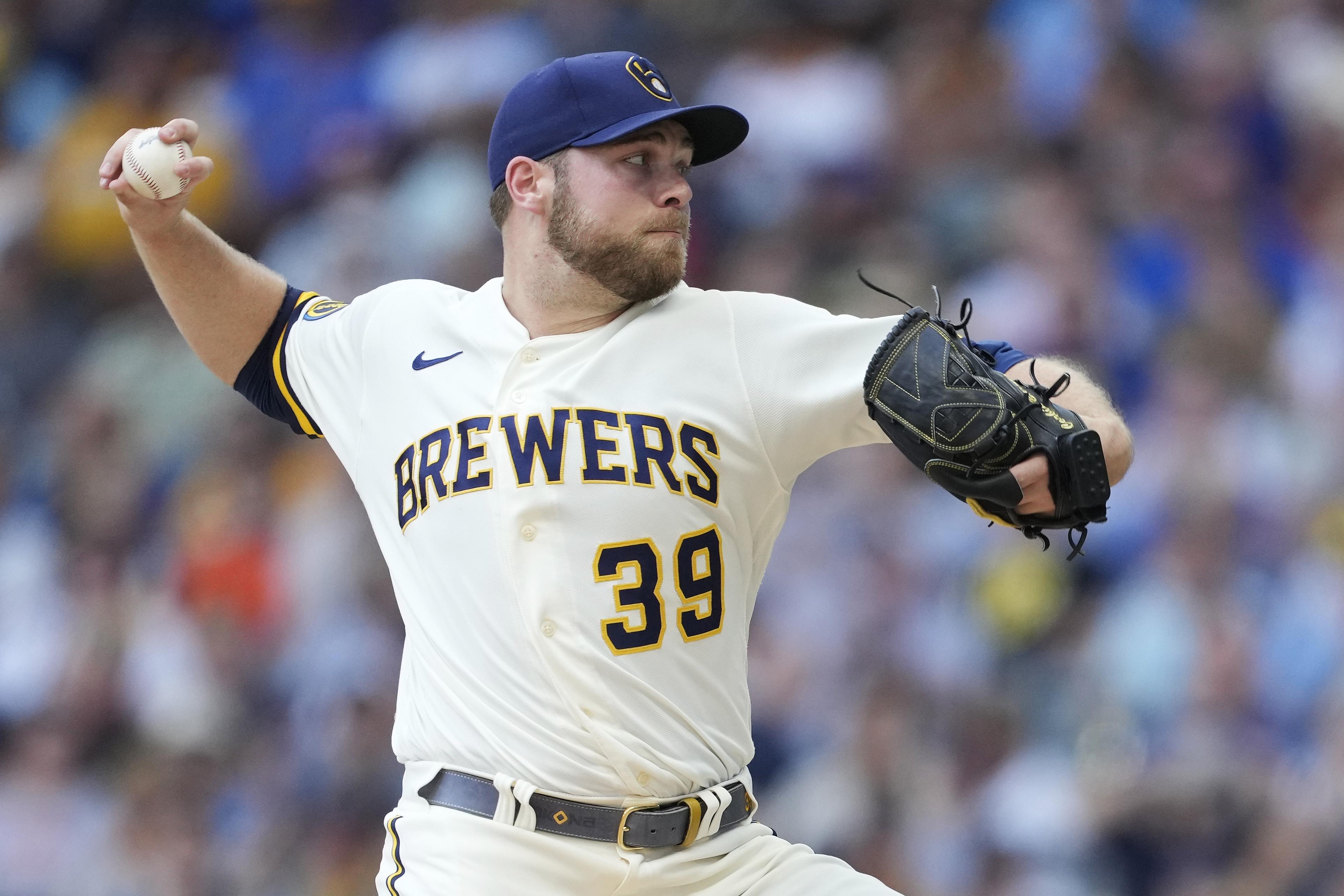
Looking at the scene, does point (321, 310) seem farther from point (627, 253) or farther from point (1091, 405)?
point (1091, 405)

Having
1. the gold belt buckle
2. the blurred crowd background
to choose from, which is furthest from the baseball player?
the blurred crowd background

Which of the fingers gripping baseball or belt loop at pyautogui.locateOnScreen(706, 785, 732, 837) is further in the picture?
the fingers gripping baseball

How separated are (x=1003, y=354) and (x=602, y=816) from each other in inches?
49.1

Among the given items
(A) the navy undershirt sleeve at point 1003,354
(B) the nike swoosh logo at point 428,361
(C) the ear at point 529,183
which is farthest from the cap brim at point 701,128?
(A) the navy undershirt sleeve at point 1003,354

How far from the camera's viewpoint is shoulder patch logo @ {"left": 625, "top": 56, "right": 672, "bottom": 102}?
3305 millimetres

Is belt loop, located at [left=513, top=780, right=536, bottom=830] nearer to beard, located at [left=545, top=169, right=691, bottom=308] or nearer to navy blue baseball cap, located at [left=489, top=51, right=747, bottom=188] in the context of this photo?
beard, located at [left=545, top=169, right=691, bottom=308]

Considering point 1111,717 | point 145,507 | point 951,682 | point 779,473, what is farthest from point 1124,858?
point 145,507

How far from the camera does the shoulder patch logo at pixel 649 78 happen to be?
10.8 feet

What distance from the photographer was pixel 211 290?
358cm

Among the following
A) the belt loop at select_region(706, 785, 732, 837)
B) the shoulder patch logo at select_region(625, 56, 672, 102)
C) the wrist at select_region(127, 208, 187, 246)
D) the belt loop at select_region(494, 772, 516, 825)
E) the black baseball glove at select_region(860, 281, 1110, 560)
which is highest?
the shoulder patch logo at select_region(625, 56, 672, 102)

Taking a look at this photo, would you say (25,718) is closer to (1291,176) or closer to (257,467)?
(257,467)

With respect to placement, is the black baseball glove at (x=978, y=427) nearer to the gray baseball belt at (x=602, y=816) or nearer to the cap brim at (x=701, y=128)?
the cap brim at (x=701, y=128)

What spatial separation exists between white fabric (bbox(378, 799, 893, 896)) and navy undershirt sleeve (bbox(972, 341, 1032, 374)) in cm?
107

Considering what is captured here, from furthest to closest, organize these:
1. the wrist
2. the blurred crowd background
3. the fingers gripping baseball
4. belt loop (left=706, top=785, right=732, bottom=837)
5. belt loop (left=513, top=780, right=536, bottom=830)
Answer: the blurred crowd background → the wrist → the fingers gripping baseball → belt loop (left=706, top=785, right=732, bottom=837) → belt loop (left=513, top=780, right=536, bottom=830)
